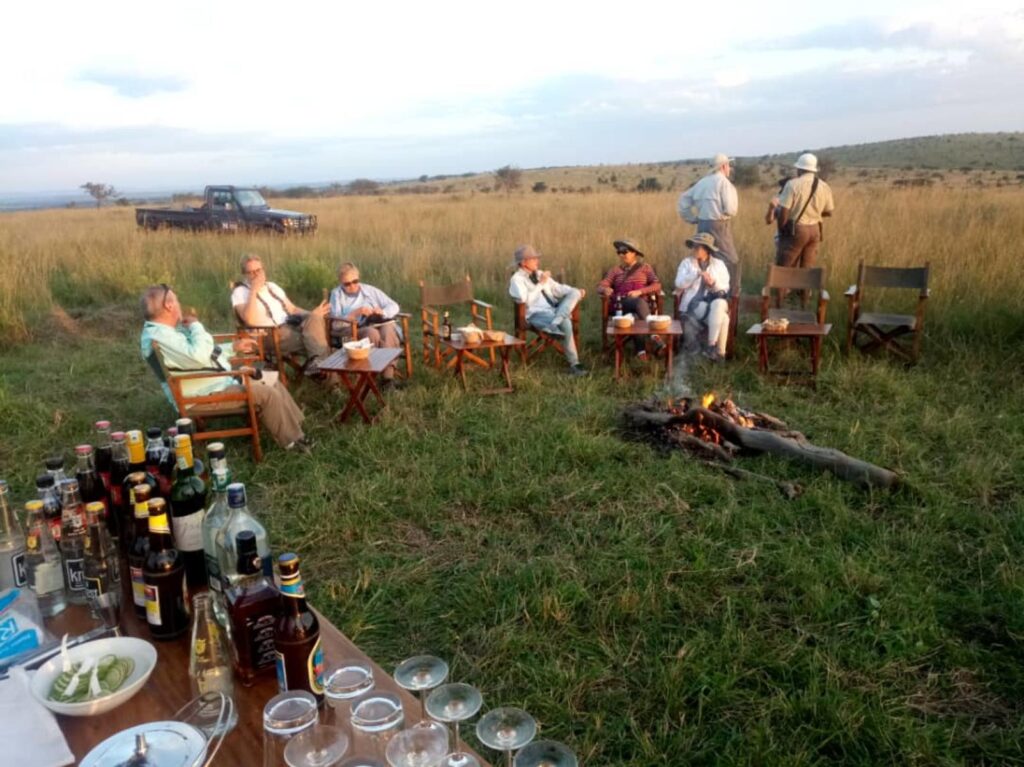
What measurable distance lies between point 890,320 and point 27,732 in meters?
6.45

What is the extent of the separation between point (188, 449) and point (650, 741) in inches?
64.8

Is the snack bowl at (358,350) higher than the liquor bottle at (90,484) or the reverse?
the reverse

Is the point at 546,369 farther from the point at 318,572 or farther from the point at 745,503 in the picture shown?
the point at 318,572

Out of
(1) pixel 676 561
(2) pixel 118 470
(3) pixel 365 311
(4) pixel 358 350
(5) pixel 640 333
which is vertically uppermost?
(2) pixel 118 470

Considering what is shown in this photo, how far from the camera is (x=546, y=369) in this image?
20.7ft

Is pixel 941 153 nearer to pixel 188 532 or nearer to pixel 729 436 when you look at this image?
pixel 729 436

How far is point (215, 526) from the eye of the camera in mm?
1756

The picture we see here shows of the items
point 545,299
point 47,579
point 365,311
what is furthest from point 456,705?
point 545,299

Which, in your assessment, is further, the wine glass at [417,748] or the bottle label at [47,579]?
the bottle label at [47,579]

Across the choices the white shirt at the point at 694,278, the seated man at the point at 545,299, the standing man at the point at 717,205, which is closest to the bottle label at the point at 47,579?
the seated man at the point at 545,299

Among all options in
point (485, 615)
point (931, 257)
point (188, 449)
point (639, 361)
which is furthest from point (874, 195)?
point (188, 449)

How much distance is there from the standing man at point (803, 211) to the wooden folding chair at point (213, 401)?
531 centimetres

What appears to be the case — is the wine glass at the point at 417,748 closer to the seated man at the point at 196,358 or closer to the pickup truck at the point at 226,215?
the seated man at the point at 196,358

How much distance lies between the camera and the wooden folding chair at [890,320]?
6.11 meters
